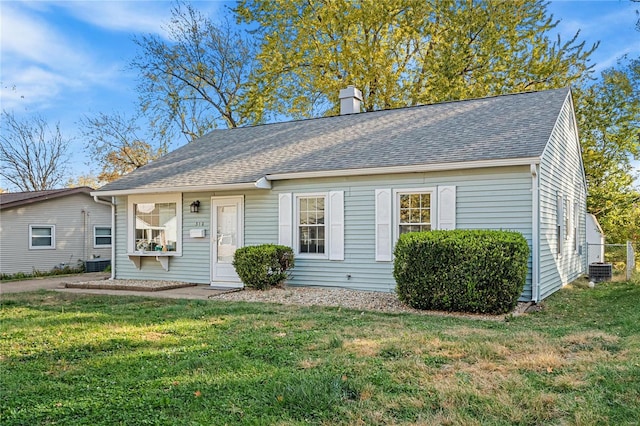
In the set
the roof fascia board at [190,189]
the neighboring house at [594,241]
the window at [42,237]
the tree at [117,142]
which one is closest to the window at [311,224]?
the roof fascia board at [190,189]

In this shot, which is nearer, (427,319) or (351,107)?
(427,319)

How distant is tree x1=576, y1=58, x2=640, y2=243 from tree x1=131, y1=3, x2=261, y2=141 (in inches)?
558

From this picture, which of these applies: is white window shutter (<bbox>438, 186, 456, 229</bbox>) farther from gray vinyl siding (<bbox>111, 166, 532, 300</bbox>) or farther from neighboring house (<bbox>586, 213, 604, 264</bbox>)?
neighboring house (<bbox>586, 213, 604, 264</bbox>)

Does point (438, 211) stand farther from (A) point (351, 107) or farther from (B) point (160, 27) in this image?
(B) point (160, 27)

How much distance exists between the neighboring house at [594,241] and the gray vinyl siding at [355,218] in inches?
332

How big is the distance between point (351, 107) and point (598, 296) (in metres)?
8.34

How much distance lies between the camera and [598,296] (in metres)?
9.66

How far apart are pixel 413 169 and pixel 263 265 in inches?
138

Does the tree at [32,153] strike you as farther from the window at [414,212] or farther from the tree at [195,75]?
the window at [414,212]

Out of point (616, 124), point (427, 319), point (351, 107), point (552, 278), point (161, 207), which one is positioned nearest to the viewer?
point (427, 319)

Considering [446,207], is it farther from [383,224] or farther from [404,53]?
[404,53]

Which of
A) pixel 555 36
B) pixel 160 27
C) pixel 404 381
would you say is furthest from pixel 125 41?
pixel 404 381

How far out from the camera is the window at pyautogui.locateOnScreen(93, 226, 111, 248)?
1830 cm

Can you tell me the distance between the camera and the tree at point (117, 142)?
25.5 meters
